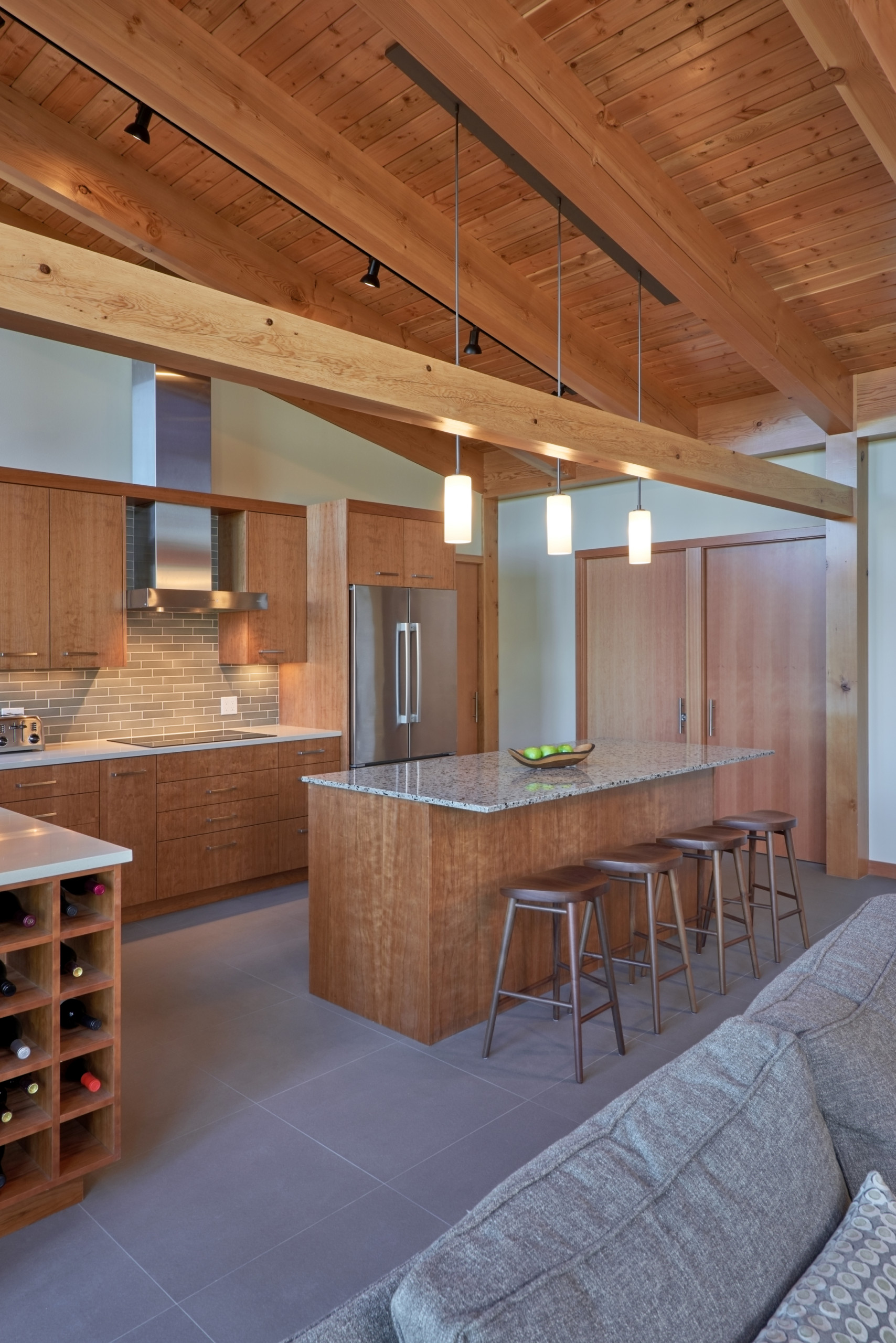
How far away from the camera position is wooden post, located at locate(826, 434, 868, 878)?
18.0ft

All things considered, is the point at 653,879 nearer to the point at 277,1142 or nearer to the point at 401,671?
the point at 277,1142

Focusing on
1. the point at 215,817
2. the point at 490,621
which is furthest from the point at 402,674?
the point at 490,621

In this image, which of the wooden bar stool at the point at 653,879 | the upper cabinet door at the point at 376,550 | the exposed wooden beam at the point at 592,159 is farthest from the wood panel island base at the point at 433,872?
the exposed wooden beam at the point at 592,159

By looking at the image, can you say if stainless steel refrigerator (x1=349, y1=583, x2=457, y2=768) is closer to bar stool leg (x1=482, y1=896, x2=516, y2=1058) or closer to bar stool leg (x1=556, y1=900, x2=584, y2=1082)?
bar stool leg (x1=482, y1=896, x2=516, y2=1058)

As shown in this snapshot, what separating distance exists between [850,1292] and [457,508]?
2.69m

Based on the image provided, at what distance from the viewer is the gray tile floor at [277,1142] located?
2.01 m

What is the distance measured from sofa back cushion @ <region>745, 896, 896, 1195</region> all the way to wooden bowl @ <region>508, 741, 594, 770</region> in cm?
210

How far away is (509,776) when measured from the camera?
3758mm

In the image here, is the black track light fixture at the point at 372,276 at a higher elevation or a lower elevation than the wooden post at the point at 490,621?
higher

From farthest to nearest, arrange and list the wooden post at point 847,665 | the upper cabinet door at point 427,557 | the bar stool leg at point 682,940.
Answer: the upper cabinet door at point 427,557 < the wooden post at point 847,665 < the bar stool leg at point 682,940

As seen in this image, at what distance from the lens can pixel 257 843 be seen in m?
5.22

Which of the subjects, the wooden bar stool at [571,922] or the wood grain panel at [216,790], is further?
the wood grain panel at [216,790]

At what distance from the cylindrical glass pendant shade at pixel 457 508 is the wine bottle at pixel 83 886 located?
66.5 inches

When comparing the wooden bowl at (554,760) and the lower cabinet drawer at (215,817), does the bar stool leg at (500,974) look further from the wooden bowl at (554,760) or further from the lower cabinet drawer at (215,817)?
the lower cabinet drawer at (215,817)
